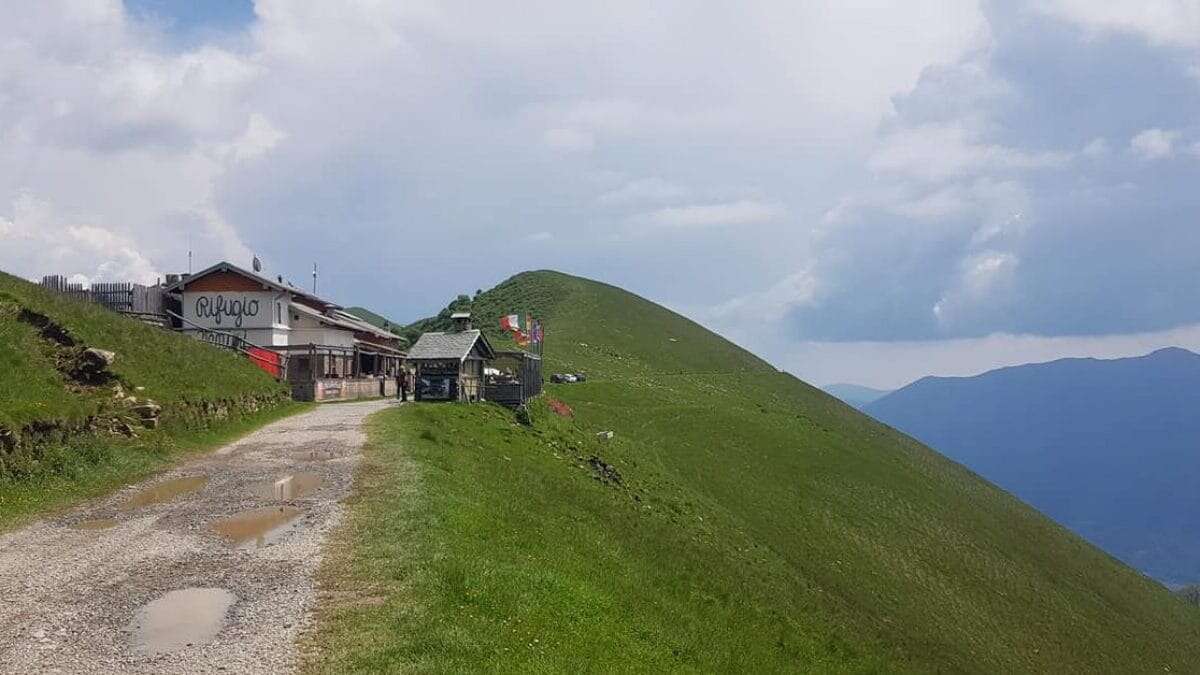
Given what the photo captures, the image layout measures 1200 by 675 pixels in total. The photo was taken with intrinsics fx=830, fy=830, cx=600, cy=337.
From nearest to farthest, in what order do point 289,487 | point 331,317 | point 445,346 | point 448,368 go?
point 289,487, point 448,368, point 445,346, point 331,317

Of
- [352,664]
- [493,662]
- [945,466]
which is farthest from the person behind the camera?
[945,466]

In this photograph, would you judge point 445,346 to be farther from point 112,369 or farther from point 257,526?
point 257,526

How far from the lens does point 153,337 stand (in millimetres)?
37719

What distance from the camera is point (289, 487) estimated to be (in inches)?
904

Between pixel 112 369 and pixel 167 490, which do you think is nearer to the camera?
pixel 167 490

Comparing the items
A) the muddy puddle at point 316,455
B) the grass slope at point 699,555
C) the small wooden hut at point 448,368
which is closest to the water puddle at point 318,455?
the muddy puddle at point 316,455

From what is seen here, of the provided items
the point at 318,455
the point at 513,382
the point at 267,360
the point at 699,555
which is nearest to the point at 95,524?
the point at 318,455

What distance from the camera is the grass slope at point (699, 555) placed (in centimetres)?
1407

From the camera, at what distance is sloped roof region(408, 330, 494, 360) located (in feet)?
155

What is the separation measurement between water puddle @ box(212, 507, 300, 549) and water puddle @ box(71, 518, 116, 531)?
7.88 feet

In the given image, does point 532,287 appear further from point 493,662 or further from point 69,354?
point 493,662

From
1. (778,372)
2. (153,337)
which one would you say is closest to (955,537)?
(153,337)

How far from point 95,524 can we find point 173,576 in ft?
18.4

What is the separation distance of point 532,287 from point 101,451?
125970 millimetres
